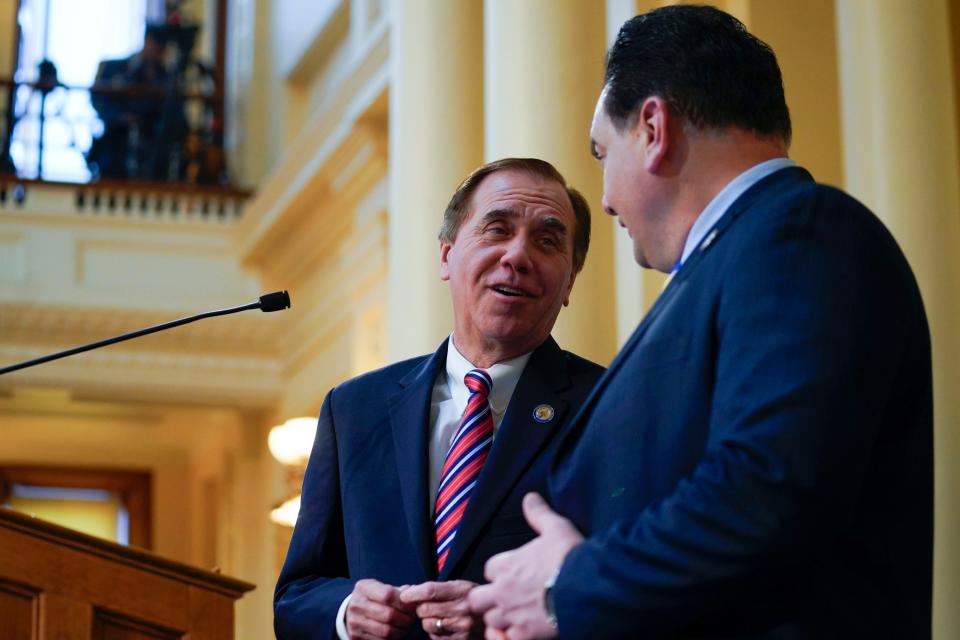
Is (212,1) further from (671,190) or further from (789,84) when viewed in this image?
(671,190)

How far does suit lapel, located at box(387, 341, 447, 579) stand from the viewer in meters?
2.73

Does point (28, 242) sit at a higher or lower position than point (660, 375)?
higher

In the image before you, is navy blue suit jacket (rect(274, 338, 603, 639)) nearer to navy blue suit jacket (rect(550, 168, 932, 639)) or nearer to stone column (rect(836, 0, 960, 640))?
navy blue suit jacket (rect(550, 168, 932, 639))

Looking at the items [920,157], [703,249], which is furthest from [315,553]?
[920,157]

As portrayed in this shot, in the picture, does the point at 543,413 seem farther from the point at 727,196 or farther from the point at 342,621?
the point at 727,196

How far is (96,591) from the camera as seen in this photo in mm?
4645

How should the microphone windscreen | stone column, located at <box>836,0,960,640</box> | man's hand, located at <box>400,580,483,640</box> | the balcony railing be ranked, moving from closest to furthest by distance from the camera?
man's hand, located at <box>400,580,483,640</box>
the microphone windscreen
stone column, located at <box>836,0,960,640</box>
the balcony railing

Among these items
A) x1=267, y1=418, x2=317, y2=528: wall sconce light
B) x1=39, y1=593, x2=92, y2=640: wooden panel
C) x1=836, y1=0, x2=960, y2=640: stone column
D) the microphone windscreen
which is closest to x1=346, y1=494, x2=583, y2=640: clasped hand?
the microphone windscreen

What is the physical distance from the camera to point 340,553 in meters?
2.93

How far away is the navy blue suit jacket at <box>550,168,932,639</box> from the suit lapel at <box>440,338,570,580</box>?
64 centimetres

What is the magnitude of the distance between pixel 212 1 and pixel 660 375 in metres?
10.5

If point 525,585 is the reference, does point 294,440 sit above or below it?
above

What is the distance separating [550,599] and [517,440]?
89cm

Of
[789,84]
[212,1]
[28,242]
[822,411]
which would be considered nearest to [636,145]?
[822,411]
